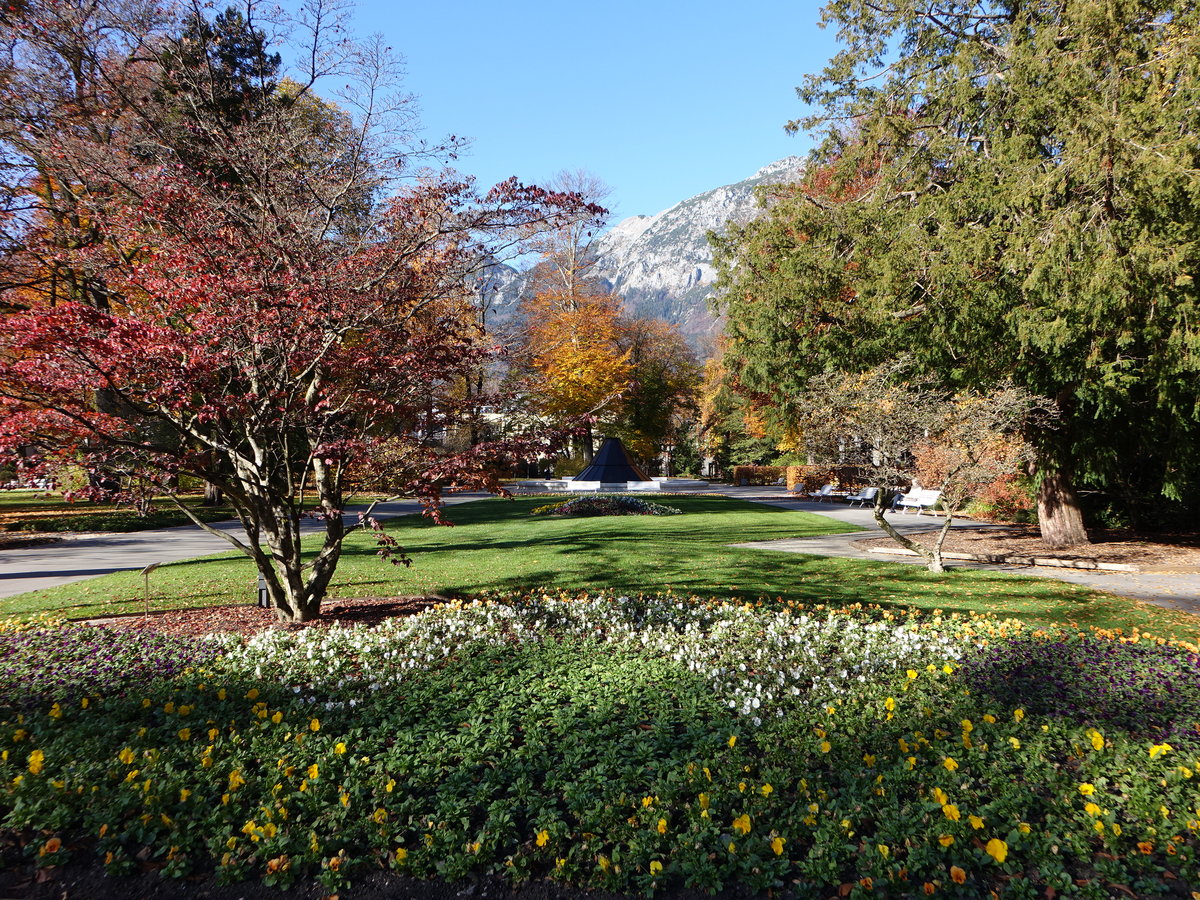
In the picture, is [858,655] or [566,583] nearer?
[858,655]

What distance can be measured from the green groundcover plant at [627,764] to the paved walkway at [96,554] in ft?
18.4

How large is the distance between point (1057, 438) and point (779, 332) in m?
5.49

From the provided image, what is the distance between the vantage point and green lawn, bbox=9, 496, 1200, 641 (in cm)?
771

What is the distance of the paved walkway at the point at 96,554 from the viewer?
10.0m

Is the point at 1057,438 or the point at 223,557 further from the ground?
the point at 1057,438

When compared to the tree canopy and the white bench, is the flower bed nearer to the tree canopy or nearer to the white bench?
the tree canopy

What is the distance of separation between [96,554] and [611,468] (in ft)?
59.1

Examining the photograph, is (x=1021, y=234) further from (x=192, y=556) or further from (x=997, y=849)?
(x=192, y=556)

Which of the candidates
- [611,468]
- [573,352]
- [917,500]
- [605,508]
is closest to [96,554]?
[605,508]

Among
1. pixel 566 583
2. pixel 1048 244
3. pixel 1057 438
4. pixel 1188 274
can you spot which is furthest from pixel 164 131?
pixel 1057 438

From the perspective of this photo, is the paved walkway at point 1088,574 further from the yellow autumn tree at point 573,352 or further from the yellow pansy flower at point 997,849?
the yellow autumn tree at point 573,352

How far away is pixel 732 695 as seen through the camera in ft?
14.4

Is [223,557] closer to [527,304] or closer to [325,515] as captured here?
[325,515]

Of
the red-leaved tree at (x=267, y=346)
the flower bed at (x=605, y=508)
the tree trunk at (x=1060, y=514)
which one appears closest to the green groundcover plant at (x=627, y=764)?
the red-leaved tree at (x=267, y=346)
